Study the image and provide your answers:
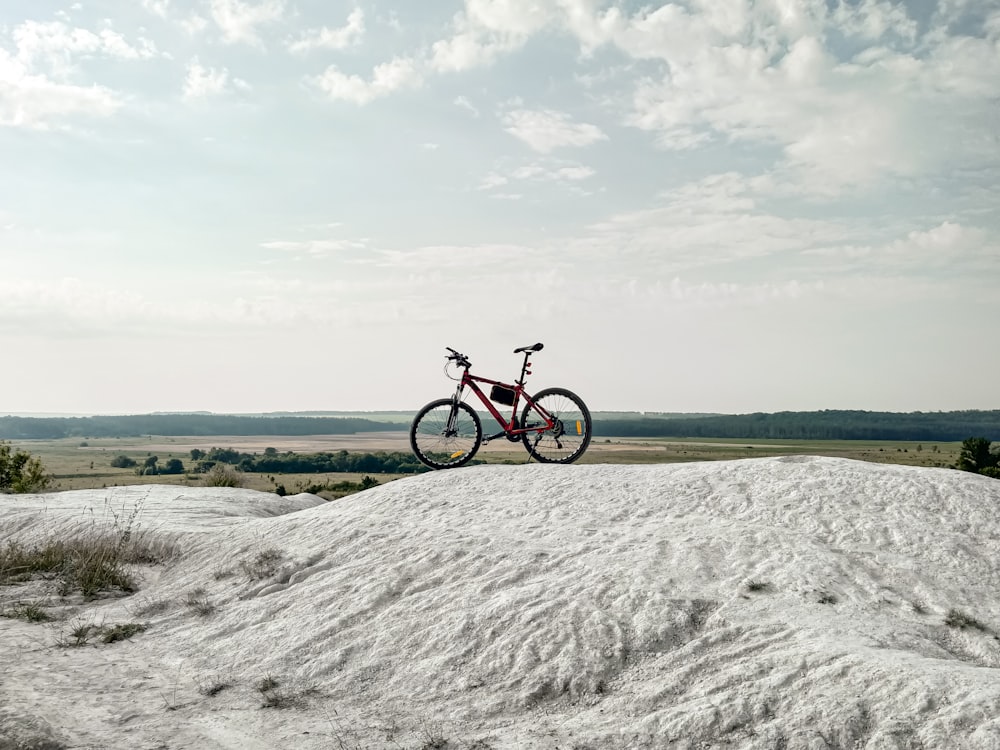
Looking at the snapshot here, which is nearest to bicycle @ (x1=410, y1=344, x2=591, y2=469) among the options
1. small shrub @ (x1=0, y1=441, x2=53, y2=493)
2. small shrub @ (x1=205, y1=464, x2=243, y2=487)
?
small shrub @ (x1=205, y1=464, x2=243, y2=487)

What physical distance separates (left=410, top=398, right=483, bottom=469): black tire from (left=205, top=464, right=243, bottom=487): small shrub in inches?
469

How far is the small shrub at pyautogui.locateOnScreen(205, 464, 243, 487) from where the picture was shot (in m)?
24.5

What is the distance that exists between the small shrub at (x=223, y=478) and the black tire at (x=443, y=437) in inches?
469

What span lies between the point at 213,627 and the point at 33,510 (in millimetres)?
9423

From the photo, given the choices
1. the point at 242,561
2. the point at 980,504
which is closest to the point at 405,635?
the point at 242,561

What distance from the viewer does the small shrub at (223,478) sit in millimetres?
24500

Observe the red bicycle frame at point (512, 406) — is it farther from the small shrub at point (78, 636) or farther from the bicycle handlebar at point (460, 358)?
the small shrub at point (78, 636)

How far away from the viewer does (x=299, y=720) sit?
7.02 m

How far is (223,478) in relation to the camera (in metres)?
24.8

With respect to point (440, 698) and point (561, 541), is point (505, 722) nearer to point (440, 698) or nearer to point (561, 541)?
point (440, 698)

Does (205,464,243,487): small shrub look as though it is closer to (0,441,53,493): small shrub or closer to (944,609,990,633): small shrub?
(0,441,53,493): small shrub

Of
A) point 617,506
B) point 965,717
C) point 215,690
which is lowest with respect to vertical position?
point 215,690

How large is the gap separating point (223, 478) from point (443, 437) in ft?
42.0

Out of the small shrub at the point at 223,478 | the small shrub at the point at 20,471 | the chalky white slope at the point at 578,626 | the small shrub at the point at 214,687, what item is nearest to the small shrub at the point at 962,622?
the chalky white slope at the point at 578,626
